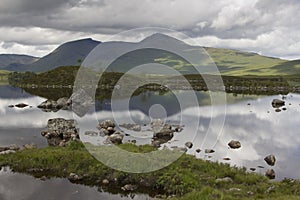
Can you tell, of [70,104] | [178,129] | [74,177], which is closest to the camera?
[74,177]

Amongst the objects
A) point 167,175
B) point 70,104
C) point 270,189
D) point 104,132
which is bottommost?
point 70,104

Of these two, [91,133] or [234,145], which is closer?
[234,145]

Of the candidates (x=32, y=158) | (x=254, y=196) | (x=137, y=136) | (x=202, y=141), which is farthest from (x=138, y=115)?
(x=254, y=196)

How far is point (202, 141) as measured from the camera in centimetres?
4247

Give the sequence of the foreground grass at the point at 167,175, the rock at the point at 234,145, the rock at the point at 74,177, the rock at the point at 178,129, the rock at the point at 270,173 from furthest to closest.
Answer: the rock at the point at 178,129
the rock at the point at 234,145
the rock at the point at 270,173
the rock at the point at 74,177
the foreground grass at the point at 167,175

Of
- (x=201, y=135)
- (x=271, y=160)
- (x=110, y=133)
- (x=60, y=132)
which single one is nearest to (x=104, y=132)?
(x=110, y=133)

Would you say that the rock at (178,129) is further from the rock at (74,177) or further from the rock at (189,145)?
the rock at (74,177)

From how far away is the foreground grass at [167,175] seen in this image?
22.3m

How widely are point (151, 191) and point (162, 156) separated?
442 cm

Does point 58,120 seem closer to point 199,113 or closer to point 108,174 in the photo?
point 108,174

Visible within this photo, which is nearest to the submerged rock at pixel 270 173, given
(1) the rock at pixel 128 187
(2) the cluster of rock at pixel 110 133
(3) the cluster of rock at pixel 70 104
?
(1) the rock at pixel 128 187

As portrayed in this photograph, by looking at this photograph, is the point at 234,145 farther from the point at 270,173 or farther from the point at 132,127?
the point at 132,127

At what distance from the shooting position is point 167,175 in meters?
25.5

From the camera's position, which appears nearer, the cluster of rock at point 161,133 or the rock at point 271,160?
the rock at point 271,160
